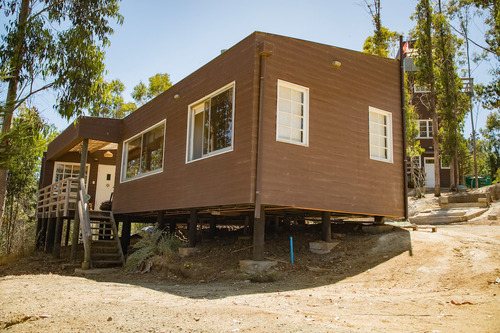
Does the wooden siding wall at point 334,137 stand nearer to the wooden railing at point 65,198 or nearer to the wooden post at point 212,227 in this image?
the wooden post at point 212,227

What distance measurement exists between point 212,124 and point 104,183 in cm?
1134

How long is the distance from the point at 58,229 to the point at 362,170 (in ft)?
34.2

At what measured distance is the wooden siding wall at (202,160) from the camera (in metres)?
8.54

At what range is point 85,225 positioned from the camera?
1242 centimetres

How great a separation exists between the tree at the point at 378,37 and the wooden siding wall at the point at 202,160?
46.3 ft

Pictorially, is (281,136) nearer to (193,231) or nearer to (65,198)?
(193,231)

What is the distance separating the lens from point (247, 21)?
1288cm

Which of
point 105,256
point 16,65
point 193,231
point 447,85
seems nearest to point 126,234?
point 105,256

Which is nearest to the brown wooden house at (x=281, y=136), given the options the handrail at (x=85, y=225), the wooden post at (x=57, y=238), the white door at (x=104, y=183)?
the handrail at (x=85, y=225)

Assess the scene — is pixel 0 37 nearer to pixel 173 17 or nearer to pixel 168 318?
pixel 173 17

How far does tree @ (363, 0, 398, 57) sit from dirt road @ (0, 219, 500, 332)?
46.8 ft

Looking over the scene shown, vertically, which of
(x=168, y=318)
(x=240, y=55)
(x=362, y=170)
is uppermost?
(x=240, y=55)

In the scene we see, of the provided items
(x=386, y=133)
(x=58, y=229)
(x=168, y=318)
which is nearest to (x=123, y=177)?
(x=58, y=229)

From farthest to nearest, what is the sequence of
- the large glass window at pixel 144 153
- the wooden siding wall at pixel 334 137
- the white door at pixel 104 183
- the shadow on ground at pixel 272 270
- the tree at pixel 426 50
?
the tree at pixel 426 50, the white door at pixel 104 183, the large glass window at pixel 144 153, the wooden siding wall at pixel 334 137, the shadow on ground at pixel 272 270
